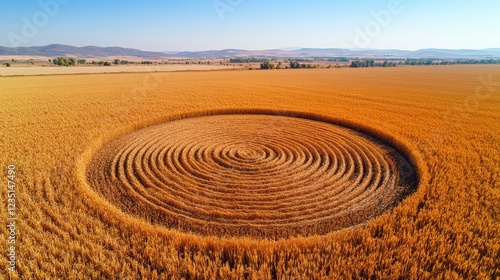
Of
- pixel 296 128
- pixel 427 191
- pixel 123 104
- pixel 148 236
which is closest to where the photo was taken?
pixel 148 236

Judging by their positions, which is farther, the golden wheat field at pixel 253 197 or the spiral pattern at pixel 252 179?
the spiral pattern at pixel 252 179

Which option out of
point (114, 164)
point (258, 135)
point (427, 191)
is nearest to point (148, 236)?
point (114, 164)

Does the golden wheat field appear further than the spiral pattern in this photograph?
No

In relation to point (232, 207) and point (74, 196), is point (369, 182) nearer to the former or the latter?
point (232, 207)

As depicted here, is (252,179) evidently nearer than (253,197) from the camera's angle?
No
